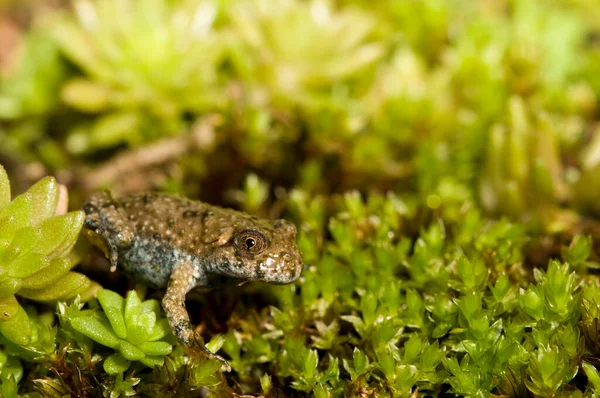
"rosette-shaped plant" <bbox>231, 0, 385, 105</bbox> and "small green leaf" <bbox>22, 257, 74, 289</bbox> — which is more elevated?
"rosette-shaped plant" <bbox>231, 0, 385, 105</bbox>

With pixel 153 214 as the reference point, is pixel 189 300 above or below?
below

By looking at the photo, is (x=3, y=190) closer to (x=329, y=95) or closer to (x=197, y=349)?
(x=197, y=349)

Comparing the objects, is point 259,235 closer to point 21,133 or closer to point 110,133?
point 110,133

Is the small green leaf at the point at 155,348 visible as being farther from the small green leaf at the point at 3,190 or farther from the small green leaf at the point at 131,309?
the small green leaf at the point at 3,190

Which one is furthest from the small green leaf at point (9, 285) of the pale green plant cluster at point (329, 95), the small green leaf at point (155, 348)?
the pale green plant cluster at point (329, 95)

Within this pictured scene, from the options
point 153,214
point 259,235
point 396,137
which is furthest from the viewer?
point 396,137

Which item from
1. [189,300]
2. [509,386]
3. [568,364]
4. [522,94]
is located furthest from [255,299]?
[522,94]

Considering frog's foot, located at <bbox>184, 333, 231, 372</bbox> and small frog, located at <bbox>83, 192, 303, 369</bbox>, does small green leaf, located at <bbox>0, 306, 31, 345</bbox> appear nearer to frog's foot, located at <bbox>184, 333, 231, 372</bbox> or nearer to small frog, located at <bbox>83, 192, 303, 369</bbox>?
small frog, located at <bbox>83, 192, 303, 369</bbox>

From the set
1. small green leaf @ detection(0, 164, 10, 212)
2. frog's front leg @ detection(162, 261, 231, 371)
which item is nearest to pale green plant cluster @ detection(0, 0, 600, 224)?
frog's front leg @ detection(162, 261, 231, 371)
